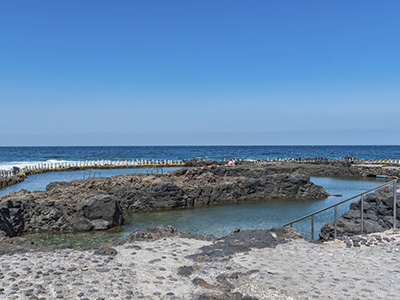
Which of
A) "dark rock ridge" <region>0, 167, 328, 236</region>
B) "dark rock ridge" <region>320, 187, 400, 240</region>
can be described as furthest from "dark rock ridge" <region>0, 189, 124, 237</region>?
"dark rock ridge" <region>320, 187, 400, 240</region>

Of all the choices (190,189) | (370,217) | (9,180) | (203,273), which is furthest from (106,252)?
(9,180)

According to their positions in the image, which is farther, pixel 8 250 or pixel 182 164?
pixel 182 164

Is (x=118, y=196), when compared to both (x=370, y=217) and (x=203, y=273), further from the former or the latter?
(x=203, y=273)

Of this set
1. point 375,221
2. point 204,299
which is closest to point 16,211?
point 204,299

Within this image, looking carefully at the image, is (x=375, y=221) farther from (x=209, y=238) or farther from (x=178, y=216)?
(x=178, y=216)

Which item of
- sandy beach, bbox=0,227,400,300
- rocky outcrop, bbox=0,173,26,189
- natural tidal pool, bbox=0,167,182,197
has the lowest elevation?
natural tidal pool, bbox=0,167,182,197

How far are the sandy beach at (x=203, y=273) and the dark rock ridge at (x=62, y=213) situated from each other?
9.22 metres

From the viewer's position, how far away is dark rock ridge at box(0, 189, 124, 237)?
20.5 metres

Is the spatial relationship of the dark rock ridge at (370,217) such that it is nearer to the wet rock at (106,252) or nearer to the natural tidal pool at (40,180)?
the wet rock at (106,252)

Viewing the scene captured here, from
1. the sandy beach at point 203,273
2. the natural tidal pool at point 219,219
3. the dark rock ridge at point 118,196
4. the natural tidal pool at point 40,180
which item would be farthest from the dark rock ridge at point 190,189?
the sandy beach at point 203,273

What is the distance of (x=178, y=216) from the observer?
25688mm

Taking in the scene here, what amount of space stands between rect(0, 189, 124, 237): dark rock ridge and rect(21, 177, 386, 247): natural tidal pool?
75cm

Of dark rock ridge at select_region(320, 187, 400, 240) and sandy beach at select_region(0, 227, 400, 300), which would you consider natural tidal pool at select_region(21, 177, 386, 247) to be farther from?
sandy beach at select_region(0, 227, 400, 300)

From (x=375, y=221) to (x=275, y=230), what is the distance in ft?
15.4
